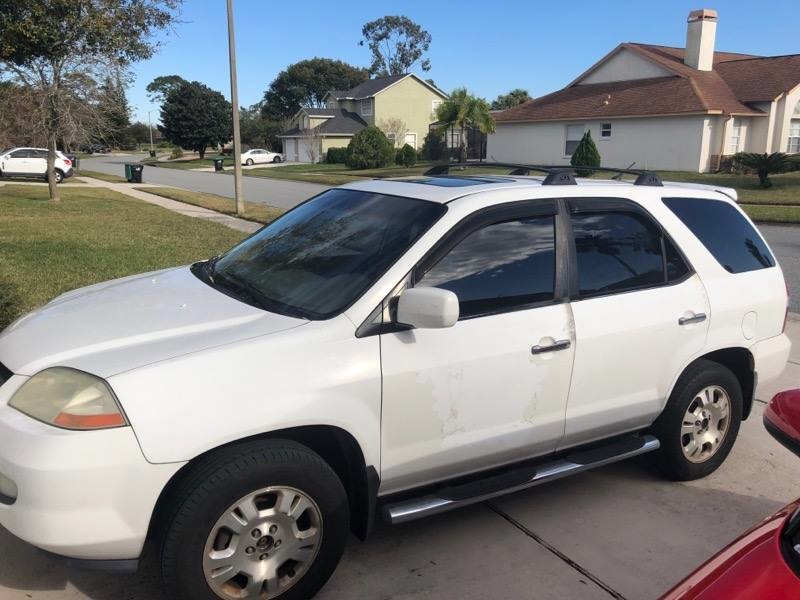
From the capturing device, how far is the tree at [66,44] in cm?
1550

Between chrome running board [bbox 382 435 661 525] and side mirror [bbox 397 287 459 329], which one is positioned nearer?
side mirror [bbox 397 287 459 329]

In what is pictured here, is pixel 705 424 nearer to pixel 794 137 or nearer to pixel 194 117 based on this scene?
pixel 794 137

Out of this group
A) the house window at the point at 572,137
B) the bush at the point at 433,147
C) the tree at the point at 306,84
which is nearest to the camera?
the house window at the point at 572,137

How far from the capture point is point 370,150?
41.5m

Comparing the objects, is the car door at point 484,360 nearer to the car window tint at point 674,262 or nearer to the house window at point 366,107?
the car window tint at point 674,262

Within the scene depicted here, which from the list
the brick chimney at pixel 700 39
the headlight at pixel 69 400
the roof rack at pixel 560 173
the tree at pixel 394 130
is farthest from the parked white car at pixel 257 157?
A: the headlight at pixel 69 400

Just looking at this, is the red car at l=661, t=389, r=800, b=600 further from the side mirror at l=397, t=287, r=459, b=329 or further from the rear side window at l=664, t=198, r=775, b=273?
the rear side window at l=664, t=198, r=775, b=273

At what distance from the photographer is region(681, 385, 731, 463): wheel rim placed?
4.01m

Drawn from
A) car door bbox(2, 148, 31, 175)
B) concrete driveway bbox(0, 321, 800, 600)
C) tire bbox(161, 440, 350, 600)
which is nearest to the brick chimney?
car door bbox(2, 148, 31, 175)

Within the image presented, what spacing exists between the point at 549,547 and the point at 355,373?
1.42m

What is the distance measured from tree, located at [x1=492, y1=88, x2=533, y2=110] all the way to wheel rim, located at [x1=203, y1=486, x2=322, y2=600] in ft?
259

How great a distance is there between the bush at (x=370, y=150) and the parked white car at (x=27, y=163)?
16196 mm

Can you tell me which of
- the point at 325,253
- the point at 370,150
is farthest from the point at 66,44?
the point at 370,150

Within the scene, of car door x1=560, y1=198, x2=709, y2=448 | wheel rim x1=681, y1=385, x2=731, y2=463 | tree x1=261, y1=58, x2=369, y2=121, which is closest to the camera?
car door x1=560, y1=198, x2=709, y2=448
